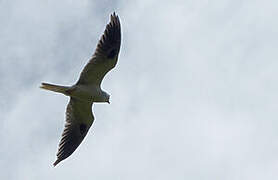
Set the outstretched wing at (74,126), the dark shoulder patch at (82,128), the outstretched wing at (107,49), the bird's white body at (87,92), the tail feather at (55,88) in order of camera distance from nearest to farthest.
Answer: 1. the tail feather at (55,88)
2. the outstretched wing at (107,49)
3. the bird's white body at (87,92)
4. the outstretched wing at (74,126)
5. the dark shoulder patch at (82,128)

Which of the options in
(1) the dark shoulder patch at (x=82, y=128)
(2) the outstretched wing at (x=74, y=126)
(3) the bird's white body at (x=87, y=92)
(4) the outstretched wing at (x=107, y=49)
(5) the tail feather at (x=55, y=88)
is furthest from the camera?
(1) the dark shoulder patch at (x=82, y=128)

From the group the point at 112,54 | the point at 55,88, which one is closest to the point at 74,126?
the point at 55,88

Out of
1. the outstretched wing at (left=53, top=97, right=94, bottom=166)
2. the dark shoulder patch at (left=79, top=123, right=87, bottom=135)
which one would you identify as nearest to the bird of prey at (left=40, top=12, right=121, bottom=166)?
the outstretched wing at (left=53, top=97, right=94, bottom=166)

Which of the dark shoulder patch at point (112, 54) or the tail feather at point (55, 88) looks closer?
the tail feather at point (55, 88)

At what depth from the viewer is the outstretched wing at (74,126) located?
2530 cm

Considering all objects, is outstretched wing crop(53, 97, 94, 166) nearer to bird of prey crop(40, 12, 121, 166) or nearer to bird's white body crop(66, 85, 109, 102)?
bird of prey crop(40, 12, 121, 166)

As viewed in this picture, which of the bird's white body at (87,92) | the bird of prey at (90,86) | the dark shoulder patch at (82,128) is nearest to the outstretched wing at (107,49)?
the bird of prey at (90,86)

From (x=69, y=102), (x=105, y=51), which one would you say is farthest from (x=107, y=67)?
(x=69, y=102)

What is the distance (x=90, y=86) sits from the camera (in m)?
24.3

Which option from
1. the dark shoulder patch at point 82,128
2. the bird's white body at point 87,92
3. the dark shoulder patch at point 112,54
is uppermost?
the dark shoulder patch at point 112,54

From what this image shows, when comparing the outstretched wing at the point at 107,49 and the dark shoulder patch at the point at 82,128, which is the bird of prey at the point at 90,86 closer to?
the outstretched wing at the point at 107,49

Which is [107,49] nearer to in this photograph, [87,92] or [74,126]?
[87,92]

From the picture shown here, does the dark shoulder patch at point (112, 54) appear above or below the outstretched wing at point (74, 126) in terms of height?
above

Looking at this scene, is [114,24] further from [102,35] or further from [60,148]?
[60,148]
